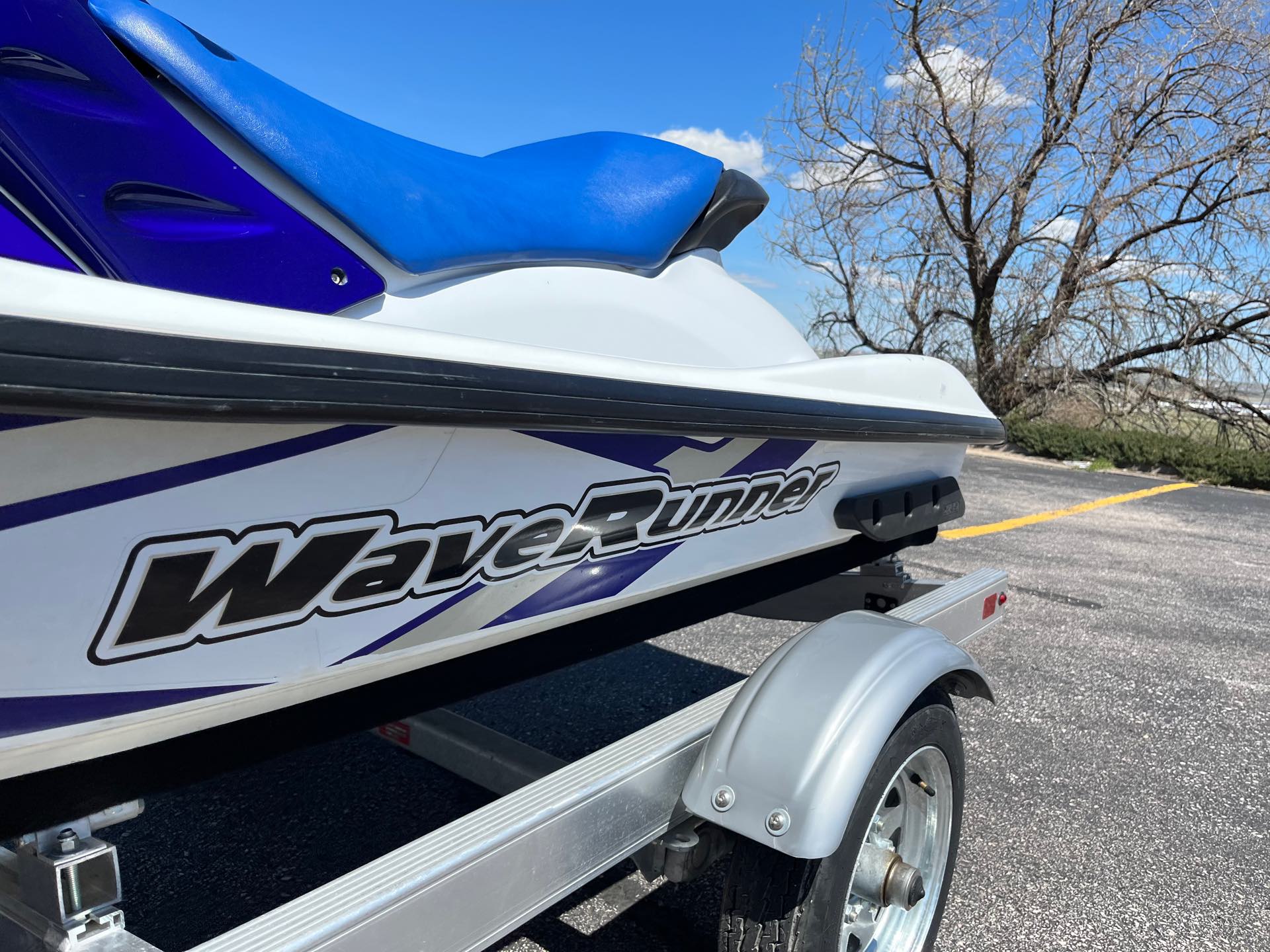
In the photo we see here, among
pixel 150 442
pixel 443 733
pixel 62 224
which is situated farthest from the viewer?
pixel 443 733

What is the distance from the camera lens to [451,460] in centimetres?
125

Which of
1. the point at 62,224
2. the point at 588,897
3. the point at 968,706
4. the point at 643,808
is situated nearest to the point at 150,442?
the point at 62,224

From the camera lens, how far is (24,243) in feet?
3.42

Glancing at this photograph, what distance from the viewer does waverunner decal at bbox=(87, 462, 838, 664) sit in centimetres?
98

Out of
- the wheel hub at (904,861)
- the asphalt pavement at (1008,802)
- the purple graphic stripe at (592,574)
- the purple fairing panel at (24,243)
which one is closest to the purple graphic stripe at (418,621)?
the purple graphic stripe at (592,574)

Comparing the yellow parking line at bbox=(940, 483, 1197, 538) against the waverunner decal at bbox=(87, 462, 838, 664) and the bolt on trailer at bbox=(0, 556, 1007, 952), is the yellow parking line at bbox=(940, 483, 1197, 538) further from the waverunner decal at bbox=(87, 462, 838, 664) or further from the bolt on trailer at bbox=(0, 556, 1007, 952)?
the waverunner decal at bbox=(87, 462, 838, 664)

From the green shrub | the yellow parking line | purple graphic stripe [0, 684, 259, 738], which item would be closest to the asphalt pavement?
purple graphic stripe [0, 684, 259, 738]

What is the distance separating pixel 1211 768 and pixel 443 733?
2643 millimetres

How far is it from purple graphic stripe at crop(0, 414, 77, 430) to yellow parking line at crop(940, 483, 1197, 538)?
631 centimetres

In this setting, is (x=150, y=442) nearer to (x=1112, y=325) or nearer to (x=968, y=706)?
(x=968, y=706)

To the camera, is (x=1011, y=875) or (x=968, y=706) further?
(x=968, y=706)

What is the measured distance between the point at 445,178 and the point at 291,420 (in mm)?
738

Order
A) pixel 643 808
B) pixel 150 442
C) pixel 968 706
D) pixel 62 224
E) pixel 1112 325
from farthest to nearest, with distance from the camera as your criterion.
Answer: pixel 1112 325
pixel 968 706
pixel 643 808
pixel 62 224
pixel 150 442

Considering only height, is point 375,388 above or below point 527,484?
above
